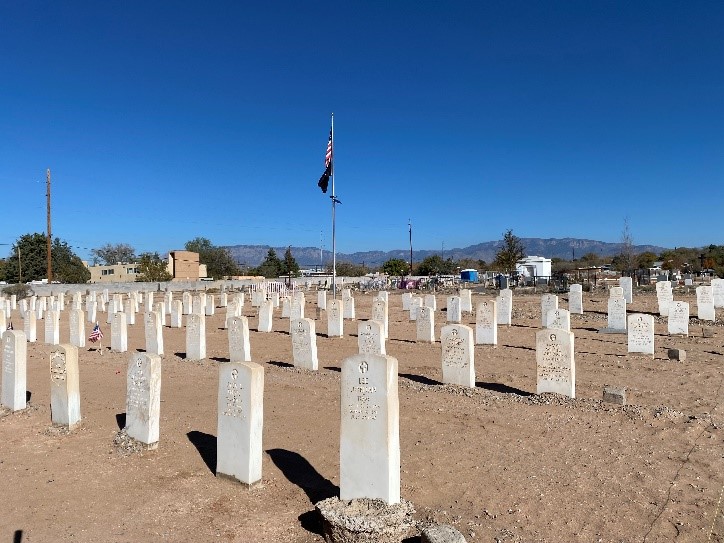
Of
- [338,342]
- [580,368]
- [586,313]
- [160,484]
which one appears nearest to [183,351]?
[338,342]

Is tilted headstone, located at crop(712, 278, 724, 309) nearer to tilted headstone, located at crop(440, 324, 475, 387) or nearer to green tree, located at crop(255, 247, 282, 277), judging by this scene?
Result: tilted headstone, located at crop(440, 324, 475, 387)

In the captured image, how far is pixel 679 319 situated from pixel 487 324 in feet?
18.9

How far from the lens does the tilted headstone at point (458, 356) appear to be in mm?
9297

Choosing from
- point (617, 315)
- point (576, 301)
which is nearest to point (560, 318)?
point (617, 315)

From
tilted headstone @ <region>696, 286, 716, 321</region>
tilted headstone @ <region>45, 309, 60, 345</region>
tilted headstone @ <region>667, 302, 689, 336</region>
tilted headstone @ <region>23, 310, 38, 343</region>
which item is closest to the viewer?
tilted headstone @ <region>667, 302, 689, 336</region>

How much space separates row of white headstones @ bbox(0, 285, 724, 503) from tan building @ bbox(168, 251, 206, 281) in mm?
63659

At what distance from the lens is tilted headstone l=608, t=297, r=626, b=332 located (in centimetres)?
1577

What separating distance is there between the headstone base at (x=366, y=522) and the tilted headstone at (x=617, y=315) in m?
13.7

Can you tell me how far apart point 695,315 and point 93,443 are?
67.5ft

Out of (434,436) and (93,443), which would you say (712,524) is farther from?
(93,443)

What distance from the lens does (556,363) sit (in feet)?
28.0

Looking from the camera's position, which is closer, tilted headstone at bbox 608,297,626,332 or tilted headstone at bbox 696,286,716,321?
tilted headstone at bbox 608,297,626,332

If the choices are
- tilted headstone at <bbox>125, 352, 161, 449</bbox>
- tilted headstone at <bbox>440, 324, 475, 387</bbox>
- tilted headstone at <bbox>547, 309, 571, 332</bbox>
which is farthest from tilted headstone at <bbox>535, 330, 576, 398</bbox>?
tilted headstone at <bbox>125, 352, 161, 449</bbox>

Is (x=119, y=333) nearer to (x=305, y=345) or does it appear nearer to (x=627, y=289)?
(x=305, y=345)
